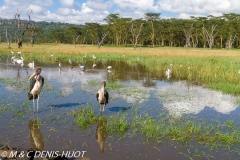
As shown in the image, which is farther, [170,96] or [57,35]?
[57,35]

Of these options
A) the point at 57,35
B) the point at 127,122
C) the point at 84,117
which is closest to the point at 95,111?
the point at 84,117

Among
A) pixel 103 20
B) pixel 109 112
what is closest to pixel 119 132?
pixel 109 112

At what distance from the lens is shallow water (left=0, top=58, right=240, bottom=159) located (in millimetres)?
6461

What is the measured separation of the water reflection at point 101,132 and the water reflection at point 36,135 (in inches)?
55.4

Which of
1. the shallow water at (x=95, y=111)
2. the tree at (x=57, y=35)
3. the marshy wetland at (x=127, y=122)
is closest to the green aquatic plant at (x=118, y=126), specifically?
the marshy wetland at (x=127, y=122)

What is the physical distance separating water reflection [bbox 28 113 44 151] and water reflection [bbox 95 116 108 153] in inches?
55.4

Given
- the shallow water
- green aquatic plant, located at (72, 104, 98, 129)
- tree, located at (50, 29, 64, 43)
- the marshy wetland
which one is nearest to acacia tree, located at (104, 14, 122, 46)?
tree, located at (50, 29, 64, 43)

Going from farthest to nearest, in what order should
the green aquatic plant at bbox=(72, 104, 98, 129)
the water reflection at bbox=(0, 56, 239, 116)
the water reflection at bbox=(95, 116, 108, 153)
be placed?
the water reflection at bbox=(0, 56, 239, 116)
the green aquatic plant at bbox=(72, 104, 98, 129)
the water reflection at bbox=(95, 116, 108, 153)

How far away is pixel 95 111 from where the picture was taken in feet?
31.2

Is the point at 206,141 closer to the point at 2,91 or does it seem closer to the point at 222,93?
the point at 222,93

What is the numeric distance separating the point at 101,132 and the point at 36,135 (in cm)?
172

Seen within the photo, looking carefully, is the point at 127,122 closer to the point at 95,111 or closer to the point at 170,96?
the point at 95,111

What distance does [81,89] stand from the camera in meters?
13.5

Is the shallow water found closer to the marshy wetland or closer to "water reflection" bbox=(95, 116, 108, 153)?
the marshy wetland
